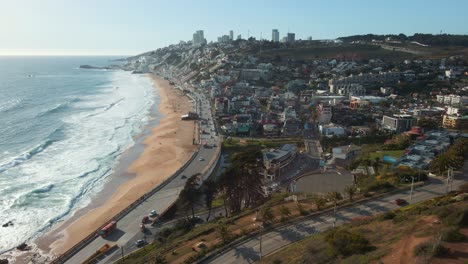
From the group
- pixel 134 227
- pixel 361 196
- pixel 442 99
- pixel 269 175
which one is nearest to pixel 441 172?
pixel 361 196

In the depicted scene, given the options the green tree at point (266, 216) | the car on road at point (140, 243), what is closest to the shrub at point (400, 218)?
the green tree at point (266, 216)

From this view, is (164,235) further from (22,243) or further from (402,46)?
(402,46)

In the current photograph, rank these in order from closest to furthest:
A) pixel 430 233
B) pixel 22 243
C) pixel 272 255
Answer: pixel 430 233 → pixel 272 255 → pixel 22 243

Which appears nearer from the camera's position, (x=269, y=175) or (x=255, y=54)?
(x=269, y=175)

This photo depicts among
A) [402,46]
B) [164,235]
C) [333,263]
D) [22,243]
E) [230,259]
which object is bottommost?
[22,243]

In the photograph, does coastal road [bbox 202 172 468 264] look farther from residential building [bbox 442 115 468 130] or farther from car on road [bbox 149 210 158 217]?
residential building [bbox 442 115 468 130]

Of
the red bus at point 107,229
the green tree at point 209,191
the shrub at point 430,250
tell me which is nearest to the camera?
the shrub at point 430,250

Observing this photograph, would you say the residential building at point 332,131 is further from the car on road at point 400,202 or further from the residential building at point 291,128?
the car on road at point 400,202
